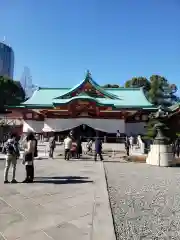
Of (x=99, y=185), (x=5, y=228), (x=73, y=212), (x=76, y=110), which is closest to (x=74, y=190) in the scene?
(x=99, y=185)

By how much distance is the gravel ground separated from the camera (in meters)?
4.02

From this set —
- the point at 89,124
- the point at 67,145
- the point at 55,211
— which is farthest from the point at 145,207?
the point at 89,124

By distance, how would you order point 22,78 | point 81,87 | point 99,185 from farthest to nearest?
point 22,78 → point 81,87 → point 99,185

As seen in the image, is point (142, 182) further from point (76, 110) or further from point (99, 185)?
point (76, 110)

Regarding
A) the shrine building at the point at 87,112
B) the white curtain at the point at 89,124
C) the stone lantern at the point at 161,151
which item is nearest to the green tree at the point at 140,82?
the shrine building at the point at 87,112

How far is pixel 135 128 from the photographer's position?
110 feet

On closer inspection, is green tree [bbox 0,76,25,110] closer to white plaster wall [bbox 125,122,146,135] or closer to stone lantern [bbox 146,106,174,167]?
white plaster wall [bbox 125,122,146,135]

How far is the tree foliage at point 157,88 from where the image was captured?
54.2 meters

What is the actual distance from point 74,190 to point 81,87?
2824 cm

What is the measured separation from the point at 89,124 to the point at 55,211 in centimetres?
2692

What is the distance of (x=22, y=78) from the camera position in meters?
164

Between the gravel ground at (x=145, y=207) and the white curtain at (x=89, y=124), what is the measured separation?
75.9 feet

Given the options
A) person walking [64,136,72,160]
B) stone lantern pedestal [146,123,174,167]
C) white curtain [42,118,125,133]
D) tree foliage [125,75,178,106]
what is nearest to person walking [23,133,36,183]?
person walking [64,136,72,160]

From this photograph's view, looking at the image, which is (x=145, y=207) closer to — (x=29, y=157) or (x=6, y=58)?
(x=29, y=157)
